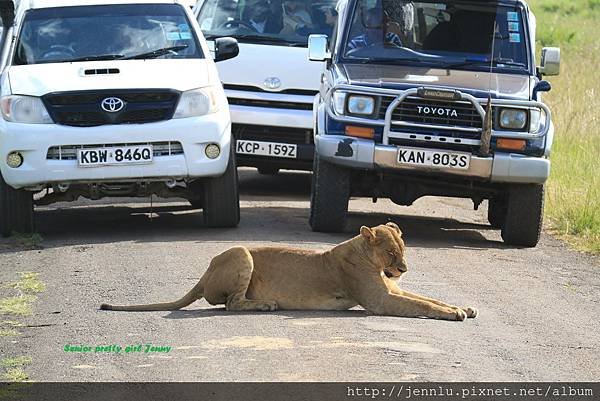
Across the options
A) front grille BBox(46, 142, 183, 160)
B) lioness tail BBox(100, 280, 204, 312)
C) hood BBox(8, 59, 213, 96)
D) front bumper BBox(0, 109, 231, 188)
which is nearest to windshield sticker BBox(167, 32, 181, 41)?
hood BBox(8, 59, 213, 96)

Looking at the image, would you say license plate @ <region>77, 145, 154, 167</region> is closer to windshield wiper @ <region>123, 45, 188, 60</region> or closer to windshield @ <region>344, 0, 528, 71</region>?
windshield wiper @ <region>123, 45, 188, 60</region>

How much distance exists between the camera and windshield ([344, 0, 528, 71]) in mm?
11680

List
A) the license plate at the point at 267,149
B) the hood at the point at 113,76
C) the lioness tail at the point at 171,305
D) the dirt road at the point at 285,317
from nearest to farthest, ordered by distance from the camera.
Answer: the dirt road at the point at 285,317, the lioness tail at the point at 171,305, the hood at the point at 113,76, the license plate at the point at 267,149

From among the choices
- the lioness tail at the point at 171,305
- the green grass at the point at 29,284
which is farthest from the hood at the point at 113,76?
the lioness tail at the point at 171,305

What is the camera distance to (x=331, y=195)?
1123cm

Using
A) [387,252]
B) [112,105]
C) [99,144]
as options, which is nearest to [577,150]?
[112,105]

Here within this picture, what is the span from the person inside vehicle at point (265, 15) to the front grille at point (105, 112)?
3.48 metres

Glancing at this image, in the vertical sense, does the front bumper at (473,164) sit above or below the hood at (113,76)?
below

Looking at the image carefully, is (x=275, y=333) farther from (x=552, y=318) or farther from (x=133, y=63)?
(x=133, y=63)

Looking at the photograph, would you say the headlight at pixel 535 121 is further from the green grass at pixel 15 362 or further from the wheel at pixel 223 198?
the green grass at pixel 15 362

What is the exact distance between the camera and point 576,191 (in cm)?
1373

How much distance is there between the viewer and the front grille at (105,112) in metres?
10.8

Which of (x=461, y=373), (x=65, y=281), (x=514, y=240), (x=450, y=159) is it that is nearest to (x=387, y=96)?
(x=450, y=159)

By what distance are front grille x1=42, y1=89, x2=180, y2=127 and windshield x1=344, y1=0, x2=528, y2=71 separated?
1.70 meters
